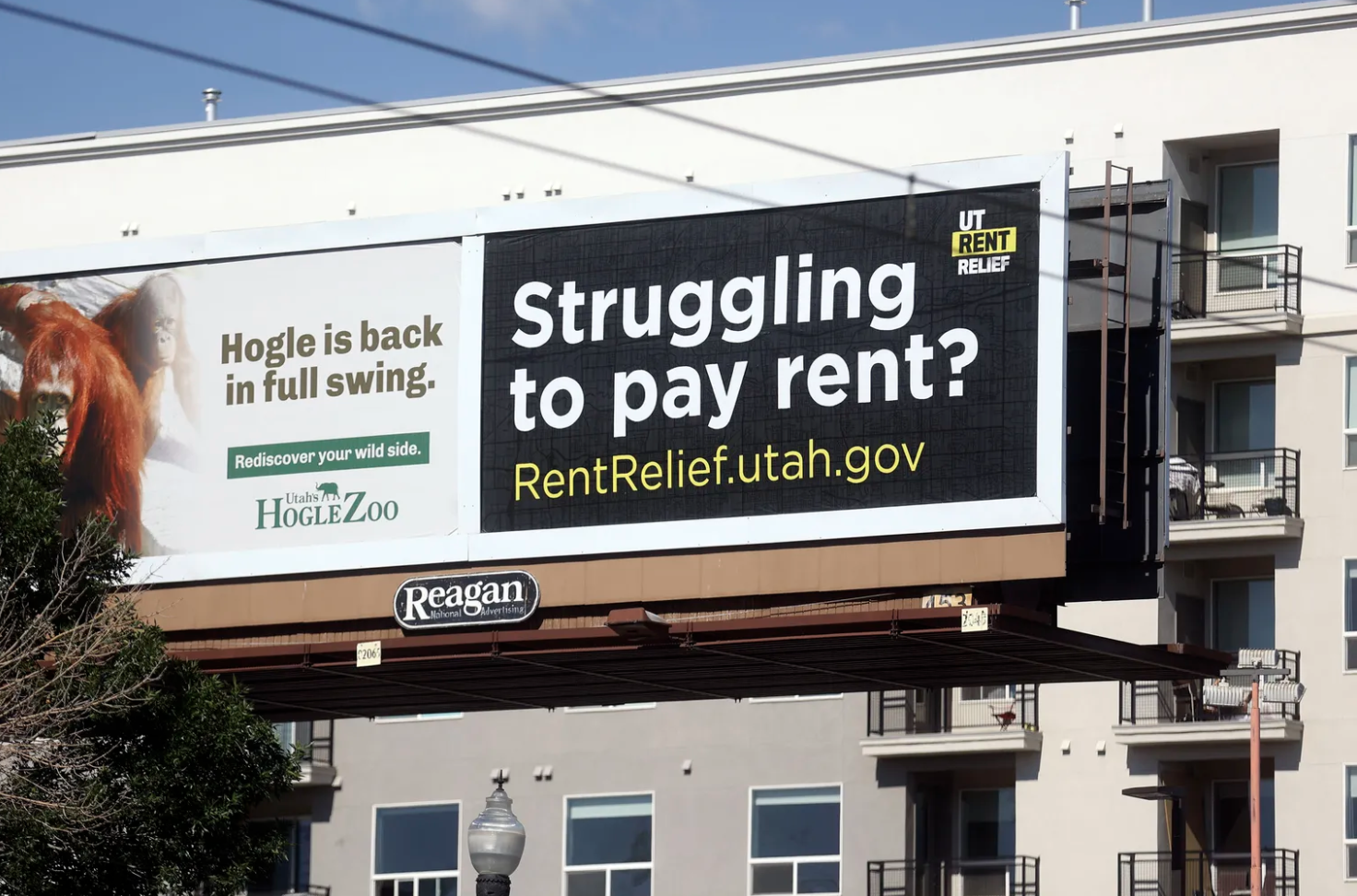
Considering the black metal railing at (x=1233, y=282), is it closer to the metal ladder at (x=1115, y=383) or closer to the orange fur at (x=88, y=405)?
the metal ladder at (x=1115, y=383)

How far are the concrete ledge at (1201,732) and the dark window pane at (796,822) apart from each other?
6156 millimetres

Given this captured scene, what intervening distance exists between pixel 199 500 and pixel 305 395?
1818mm

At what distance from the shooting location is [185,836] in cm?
3391

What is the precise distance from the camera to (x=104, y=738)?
111 feet

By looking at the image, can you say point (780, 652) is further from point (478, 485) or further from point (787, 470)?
point (478, 485)

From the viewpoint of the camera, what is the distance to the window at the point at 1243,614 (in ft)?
164

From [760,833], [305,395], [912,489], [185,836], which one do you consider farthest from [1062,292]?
[760,833]

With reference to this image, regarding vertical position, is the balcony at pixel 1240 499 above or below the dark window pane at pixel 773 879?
above

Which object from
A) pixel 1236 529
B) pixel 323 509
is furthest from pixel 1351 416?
pixel 323 509

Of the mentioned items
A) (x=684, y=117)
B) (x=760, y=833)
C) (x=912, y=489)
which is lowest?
(x=760, y=833)

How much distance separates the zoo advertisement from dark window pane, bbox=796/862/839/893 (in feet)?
69.2

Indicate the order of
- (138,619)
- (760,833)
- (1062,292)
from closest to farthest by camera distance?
1. (1062,292)
2. (138,619)
3. (760,833)

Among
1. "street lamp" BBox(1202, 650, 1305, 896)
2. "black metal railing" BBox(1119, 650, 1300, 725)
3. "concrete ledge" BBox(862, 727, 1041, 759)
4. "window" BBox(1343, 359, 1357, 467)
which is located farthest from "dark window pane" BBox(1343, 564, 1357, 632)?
"concrete ledge" BBox(862, 727, 1041, 759)

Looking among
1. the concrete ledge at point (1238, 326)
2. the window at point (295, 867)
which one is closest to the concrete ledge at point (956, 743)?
the concrete ledge at point (1238, 326)
